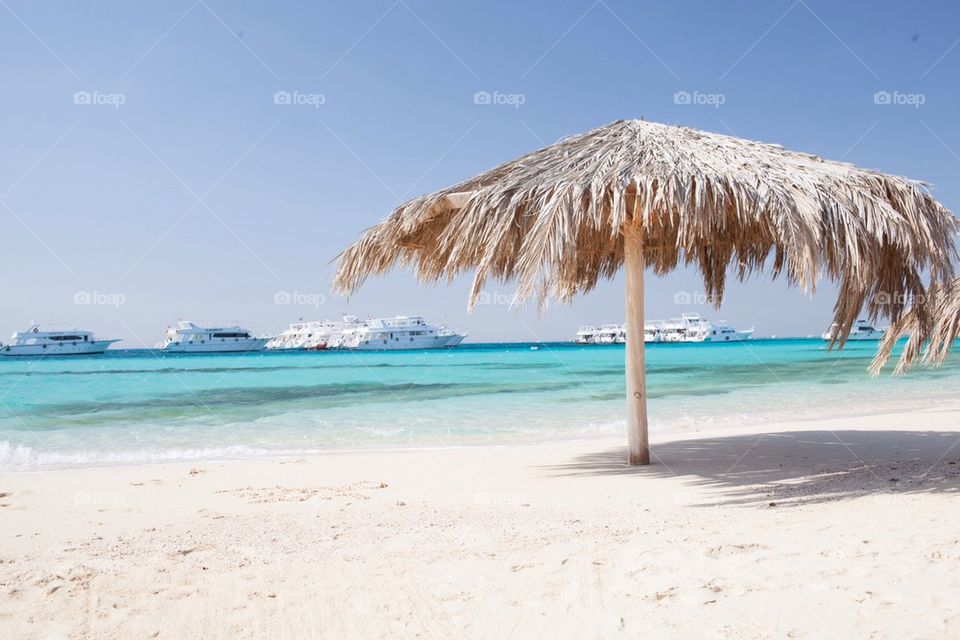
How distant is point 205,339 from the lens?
50656 mm

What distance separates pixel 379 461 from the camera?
21.5 feet

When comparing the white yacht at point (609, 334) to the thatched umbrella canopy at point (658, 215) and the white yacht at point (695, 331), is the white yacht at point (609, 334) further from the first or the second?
the thatched umbrella canopy at point (658, 215)

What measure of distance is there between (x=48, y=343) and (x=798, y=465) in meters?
50.3

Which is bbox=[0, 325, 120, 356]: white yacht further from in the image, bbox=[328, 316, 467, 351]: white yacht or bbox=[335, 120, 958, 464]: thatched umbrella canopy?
bbox=[335, 120, 958, 464]: thatched umbrella canopy

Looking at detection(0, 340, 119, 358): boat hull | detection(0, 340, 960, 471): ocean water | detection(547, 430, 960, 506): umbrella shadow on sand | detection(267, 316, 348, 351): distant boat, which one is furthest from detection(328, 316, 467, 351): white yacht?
detection(547, 430, 960, 506): umbrella shadow on sand

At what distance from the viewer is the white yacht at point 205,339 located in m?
50.5

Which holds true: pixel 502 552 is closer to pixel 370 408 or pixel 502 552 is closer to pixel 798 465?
pixel 798 465

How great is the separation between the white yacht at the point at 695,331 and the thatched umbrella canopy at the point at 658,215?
6826 cm

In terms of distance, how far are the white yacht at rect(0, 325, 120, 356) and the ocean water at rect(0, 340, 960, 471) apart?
80.7 ft

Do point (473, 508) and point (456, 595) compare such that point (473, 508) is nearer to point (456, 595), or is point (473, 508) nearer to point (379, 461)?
point (456, 595)

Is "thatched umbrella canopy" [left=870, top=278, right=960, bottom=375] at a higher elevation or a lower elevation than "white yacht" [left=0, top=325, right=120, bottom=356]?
lower

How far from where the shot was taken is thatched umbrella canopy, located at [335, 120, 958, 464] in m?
4.14

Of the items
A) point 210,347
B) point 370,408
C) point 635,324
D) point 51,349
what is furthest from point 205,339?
point 635,324

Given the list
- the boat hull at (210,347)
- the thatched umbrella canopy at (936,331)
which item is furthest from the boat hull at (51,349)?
the thatched umbrella canopy at (936,331)
